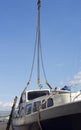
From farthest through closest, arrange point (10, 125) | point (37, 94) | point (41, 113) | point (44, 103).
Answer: point (10, 125) → point (37, 94) → point (44, 103) → point (41, 113)

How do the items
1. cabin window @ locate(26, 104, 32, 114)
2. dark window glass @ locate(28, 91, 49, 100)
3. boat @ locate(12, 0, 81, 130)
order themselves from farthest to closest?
dark window glass @ locate(28, 91, 49, 100) → cabin window @ locate(26, 104, 32, 114) → boat @ locate(12, 0, 81, 130)

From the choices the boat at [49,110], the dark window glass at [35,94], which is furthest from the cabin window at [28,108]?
the dark window glass at [35,94]

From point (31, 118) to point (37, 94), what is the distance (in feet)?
9.33

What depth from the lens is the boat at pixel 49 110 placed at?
41.8 ft

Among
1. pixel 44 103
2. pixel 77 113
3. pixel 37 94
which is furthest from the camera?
pixel 37 94

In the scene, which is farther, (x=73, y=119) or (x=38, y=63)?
(x=38, y=63)

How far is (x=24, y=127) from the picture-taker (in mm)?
16125

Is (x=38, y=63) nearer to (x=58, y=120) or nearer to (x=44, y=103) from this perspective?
(x=44, y=103)

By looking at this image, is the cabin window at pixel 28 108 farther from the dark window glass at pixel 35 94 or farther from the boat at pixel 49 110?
the dark window glass at pixel 35 94

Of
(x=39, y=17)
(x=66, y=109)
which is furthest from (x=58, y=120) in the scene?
(x=39, y=17)

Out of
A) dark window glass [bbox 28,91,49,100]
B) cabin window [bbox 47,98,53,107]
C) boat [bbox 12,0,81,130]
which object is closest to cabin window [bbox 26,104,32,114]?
boat [bbox 12,0,81,130]

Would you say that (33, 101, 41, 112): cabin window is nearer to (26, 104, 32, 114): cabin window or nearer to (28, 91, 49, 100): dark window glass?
(26, 104, 32, 114): cabin window

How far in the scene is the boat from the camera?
12751 millimetres

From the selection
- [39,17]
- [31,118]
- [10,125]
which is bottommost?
[10,125]
